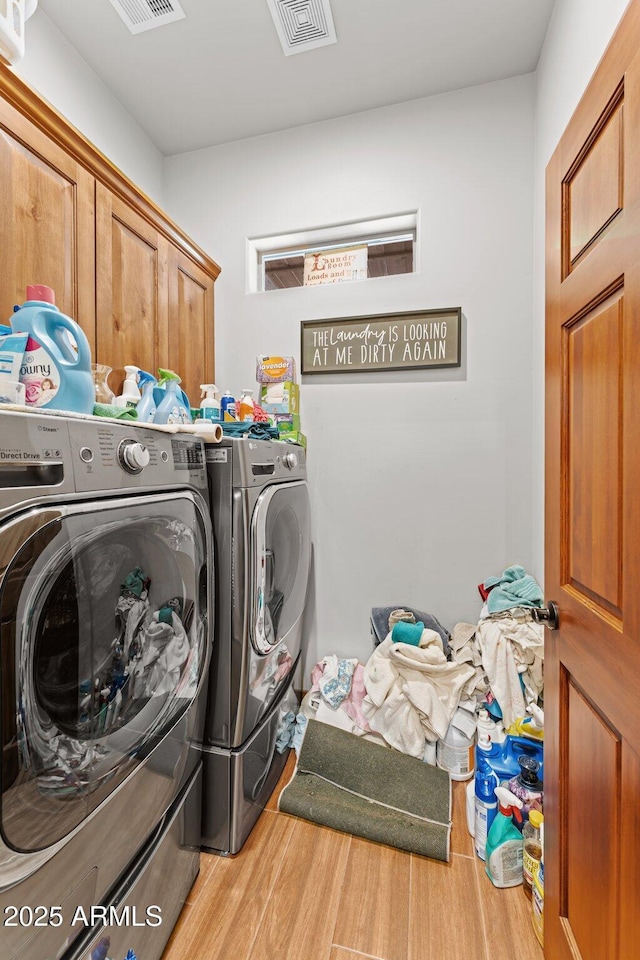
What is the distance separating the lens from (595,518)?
0.84 metres

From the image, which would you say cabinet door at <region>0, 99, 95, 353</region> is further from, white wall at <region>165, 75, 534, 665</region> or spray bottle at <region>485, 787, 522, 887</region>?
spray bottle at <region>485, 787, 522, 887</region>

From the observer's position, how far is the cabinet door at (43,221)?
1.21 m

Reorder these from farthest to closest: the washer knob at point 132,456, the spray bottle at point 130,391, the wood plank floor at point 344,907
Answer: the spray bottle at point 130,391
the wood plank floor at point 344,907
the washer knob at point 132,456

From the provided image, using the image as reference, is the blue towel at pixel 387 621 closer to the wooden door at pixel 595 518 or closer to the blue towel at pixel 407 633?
the blue towel at pixel 407 633

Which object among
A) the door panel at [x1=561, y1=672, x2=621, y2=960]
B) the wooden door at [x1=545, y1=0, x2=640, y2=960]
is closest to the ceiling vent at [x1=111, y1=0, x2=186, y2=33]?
the wooden door at [x1=545, y1=0, x2=640, y2=960]

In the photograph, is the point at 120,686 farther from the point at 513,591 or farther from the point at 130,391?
the point at 513,591

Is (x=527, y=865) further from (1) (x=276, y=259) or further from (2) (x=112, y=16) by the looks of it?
(2) (x=112, y=16)

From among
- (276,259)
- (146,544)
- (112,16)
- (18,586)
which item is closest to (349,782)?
(146,544)

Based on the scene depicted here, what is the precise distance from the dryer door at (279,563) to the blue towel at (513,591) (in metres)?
0.84

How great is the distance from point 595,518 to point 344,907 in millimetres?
1300

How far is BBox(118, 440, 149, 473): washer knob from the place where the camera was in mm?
846

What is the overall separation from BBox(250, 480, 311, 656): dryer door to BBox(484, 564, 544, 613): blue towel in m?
0.84

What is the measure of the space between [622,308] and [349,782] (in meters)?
1.74

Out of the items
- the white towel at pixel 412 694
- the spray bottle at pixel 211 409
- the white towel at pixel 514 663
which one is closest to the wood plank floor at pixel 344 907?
the white towel at pixel 412 694
